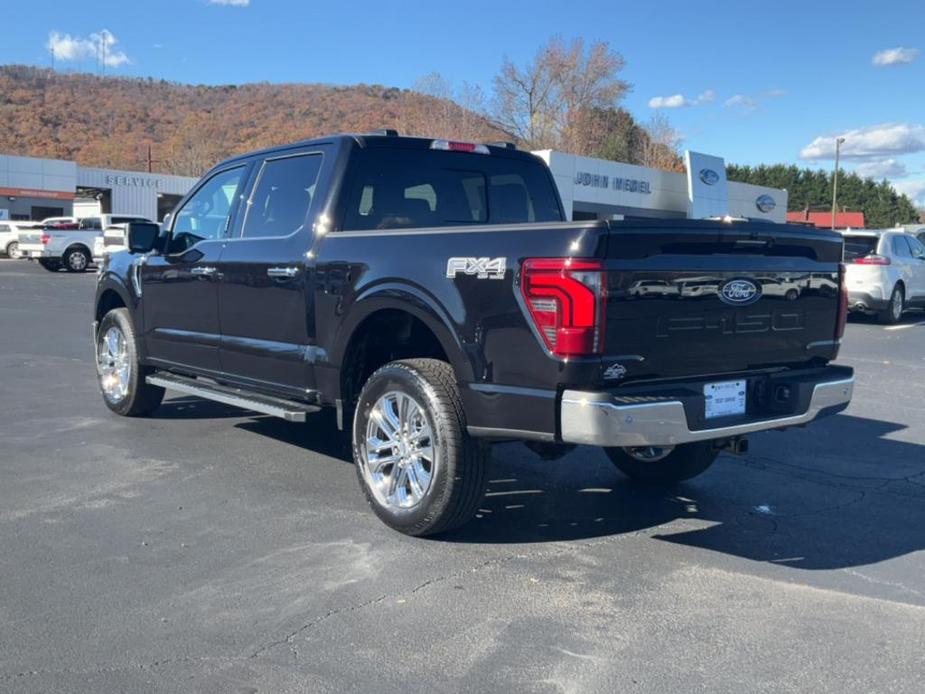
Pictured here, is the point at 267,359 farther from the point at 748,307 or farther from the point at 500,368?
the point at 748,307

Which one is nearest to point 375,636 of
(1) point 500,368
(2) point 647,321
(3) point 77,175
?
(1) point 500,368

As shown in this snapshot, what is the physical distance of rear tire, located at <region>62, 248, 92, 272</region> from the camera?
1205 inches

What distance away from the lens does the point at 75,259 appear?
30.8 meters

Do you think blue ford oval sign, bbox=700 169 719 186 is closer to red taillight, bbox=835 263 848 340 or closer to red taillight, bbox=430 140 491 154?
red taillight, bbox=430 140 491 154

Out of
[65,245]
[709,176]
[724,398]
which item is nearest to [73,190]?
[65,245]

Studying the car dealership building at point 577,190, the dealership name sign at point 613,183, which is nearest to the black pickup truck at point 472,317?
the car dealership building at point 577,190

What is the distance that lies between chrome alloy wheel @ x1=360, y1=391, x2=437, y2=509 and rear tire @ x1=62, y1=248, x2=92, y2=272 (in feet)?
94.1

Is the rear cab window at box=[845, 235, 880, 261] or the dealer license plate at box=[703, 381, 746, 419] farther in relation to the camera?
the rear cab window at box=[845, 235, 880, 261]

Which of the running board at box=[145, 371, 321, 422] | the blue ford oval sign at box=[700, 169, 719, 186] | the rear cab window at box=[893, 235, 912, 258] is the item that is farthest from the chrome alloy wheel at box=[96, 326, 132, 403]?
the blue ford oval sign at box=[700, 169, 719, 186]

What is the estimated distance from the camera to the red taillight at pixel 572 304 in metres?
3.91

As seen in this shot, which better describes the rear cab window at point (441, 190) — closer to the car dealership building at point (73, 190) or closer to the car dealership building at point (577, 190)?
the car dealership building at point (577, 190)

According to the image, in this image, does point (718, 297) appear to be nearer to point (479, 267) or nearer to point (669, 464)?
point (479, 267)

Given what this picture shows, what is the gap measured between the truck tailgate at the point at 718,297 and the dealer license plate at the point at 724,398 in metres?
0.09

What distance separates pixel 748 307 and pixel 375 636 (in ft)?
7.76
